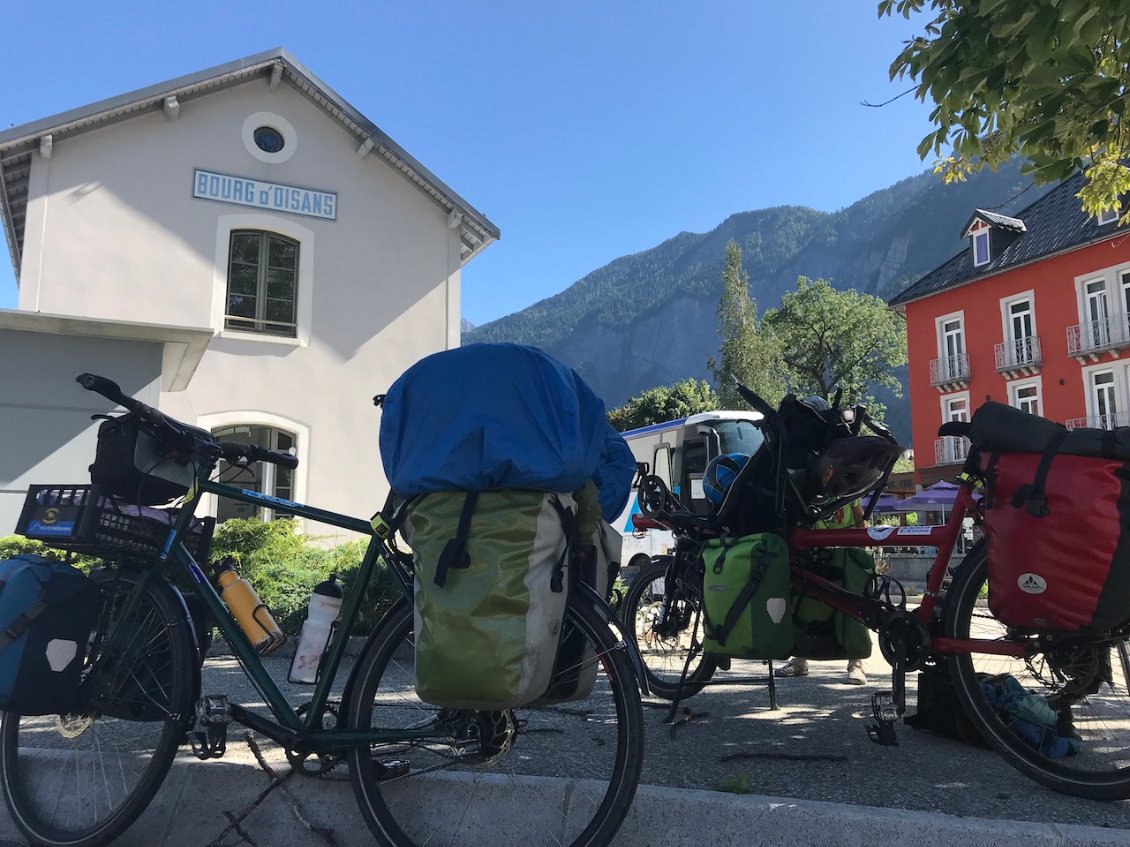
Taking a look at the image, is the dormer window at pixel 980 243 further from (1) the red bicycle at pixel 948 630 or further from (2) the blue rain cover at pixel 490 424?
(2) the blue rain cover at pixel 490 424

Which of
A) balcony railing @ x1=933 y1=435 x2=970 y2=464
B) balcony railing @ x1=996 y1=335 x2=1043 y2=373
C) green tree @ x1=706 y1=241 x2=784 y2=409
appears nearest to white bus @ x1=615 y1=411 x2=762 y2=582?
balcony railing @ x1=933 y1=435 x2=970 y2=464

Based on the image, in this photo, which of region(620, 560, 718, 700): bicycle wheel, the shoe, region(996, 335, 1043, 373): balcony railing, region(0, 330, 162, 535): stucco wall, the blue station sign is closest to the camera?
region(620, 560, 718, 700): bicycle wheel

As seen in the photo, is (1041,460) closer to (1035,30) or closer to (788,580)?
(788,580)

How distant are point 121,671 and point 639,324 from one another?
188 m

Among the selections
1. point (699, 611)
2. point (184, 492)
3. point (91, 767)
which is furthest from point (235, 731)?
point (699, 611)

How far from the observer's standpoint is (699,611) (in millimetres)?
3977

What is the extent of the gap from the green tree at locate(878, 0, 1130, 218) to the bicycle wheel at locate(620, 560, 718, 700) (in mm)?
2938

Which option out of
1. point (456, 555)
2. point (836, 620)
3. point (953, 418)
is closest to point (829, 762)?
point (836, 620)

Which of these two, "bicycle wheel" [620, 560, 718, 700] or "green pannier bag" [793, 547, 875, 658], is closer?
"green pannier bag" [793, 547, 875, 658]

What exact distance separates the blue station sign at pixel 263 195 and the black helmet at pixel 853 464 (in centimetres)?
1085

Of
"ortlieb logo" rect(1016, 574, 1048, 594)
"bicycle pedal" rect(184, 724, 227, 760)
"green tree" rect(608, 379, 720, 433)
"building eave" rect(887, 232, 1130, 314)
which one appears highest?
"building eave" rect(887, 232, 1130, 314)

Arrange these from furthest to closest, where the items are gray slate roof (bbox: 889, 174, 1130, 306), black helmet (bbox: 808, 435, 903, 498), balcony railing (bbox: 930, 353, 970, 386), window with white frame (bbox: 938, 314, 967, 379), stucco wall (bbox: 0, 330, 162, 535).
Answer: window with white frame (bbox: 938, 314, 967, 379) → balcony railing (bbox: 930, 353, 970, 386) → gray slate roof (bbox: 889, 174, 1130, 306) → stucco wall (bbox: 0, 330, 162, 535) → black helmet (bbox: 808, 435, 903, 498)

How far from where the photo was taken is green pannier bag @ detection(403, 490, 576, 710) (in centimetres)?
224

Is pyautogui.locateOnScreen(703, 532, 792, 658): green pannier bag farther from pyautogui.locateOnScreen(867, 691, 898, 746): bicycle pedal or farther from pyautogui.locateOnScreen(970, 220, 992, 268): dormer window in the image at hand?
pyautogui.locateOnScreen(970, 220, 992, 268): dormer window
